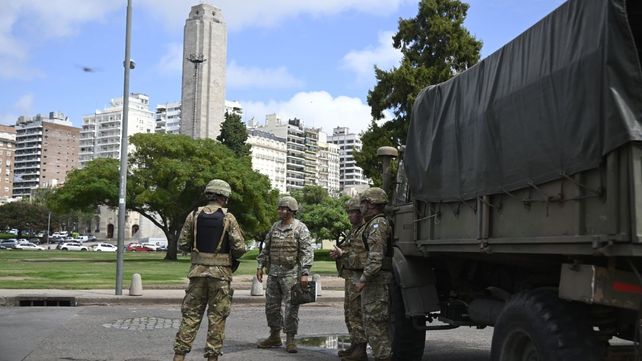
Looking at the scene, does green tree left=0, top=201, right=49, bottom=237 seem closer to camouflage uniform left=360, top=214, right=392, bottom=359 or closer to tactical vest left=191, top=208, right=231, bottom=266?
tactical vest left=191, top=208, right=231, bottom=266

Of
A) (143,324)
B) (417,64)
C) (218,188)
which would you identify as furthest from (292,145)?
(218,188)

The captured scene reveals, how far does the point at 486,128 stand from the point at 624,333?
181 centimetres

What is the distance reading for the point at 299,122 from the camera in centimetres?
19925

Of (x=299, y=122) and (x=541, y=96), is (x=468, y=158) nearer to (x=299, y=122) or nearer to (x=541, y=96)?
(x=541, y=96)

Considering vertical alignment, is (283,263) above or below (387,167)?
below

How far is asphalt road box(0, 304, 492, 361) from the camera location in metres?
8.32

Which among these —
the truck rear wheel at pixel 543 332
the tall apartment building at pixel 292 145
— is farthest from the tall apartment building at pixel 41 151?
the truck rear wheel at pixel 543 332

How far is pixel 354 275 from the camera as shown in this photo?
764cm

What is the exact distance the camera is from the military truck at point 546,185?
155 inches

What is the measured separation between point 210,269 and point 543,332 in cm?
370

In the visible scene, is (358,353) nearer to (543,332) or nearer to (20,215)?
(543,332)

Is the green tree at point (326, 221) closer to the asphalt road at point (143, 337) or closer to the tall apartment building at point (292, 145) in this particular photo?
the asphalt road at point (143, 337)

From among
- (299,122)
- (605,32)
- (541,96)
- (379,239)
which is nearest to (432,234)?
(379,239)

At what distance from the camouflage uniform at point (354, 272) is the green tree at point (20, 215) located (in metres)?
113
